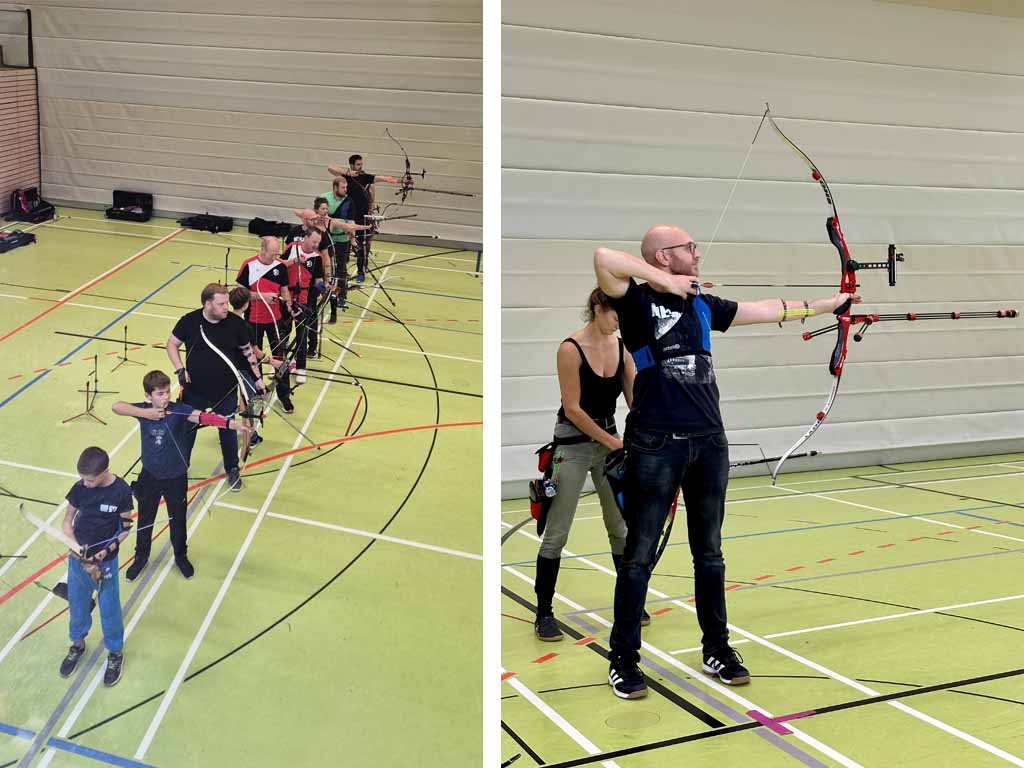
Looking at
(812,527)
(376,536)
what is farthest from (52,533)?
(812,527)

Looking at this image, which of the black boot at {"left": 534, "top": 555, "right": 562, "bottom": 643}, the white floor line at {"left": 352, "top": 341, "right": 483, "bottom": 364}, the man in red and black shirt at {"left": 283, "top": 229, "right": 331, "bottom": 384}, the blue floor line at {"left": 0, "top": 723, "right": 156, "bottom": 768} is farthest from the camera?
the black boot at {"left": 534, "top": 555, "right": 562, "bottom": 643}

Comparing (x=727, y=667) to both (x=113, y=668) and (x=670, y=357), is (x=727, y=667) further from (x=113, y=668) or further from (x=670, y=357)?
(x=113, y=668)

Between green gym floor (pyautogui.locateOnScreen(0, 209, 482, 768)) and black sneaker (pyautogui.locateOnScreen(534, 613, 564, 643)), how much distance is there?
43 centimetres

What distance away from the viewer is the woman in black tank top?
2307 millimetres

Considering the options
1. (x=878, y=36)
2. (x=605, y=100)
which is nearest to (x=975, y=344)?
(x=878, y=36)

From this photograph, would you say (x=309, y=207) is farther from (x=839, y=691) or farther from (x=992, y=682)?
(x=992, y=682)

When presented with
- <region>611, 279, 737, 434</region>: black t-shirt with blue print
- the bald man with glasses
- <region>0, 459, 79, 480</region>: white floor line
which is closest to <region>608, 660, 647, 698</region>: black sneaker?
the bald man with glasses

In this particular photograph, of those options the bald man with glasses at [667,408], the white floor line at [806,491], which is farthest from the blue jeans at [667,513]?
the white floor line at [806,491]

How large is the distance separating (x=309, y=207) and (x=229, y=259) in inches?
7.7

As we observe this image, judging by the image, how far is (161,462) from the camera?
1853 mm

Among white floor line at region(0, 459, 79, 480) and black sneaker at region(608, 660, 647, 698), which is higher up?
white floor line at region(0, 459, 79, 480)

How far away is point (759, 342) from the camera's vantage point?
3926 millimetres

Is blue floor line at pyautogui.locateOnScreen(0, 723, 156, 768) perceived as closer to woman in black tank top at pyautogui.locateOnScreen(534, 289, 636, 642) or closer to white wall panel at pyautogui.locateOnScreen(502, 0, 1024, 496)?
woman in black tank top at pyautogui.locateOnScreen(534, 289, 636, 642)

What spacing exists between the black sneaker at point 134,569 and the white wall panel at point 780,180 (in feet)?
6.24
